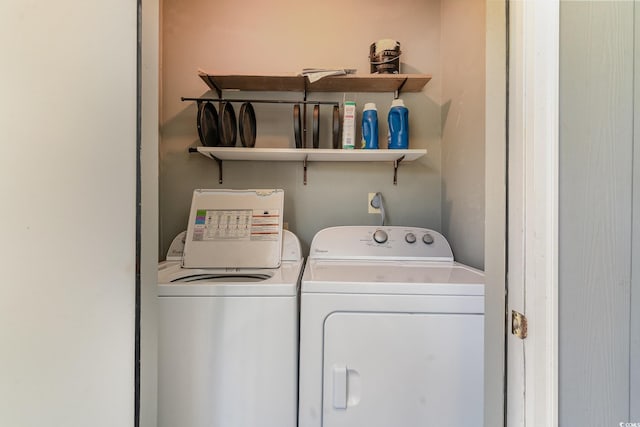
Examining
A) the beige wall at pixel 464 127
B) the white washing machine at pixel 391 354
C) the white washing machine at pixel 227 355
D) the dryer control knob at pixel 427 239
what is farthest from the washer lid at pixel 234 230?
the beige wall at pixel 464 127

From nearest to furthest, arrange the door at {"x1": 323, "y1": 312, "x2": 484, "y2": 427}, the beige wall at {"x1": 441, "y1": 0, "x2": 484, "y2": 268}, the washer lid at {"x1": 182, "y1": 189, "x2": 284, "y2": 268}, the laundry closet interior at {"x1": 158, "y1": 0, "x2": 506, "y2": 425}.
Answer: the door at {"x1": 323, "y1": 312, "x2": 484, "y2": 427}, the beige wall at {"x1": 441, "y1": 0, "x2": 484, "y2": 268}, the washer lid at {"x1": 182, "y1": 189, "x2": 284, "y2": 268}, the laundry closet interior at {"x1": 158, "y1": 0, "x2": 506, "y2": 425}

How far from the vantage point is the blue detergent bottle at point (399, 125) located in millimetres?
1647

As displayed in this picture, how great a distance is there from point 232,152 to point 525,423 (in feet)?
5.35

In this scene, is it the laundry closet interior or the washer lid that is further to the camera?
the laundry closet interior

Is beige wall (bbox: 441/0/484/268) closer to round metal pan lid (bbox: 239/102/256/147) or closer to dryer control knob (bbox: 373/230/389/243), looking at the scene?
dryer control knob (bbox: 373/230/389/243)

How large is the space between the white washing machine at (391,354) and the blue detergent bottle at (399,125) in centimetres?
91

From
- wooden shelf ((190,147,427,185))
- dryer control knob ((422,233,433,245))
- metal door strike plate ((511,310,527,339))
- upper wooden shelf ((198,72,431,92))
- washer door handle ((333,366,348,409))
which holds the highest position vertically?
upper wooden shelf ((198,72,431,92))

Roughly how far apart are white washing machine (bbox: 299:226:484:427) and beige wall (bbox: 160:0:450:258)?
2.81 ft

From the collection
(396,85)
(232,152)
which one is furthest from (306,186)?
(396,85)

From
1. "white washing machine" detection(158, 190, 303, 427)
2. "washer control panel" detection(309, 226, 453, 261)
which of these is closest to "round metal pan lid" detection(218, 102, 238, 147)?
"washer control panel" detection(309, 226, 453, 261)

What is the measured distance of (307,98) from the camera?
1.85m

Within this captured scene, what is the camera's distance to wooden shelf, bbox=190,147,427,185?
62.5 inches
